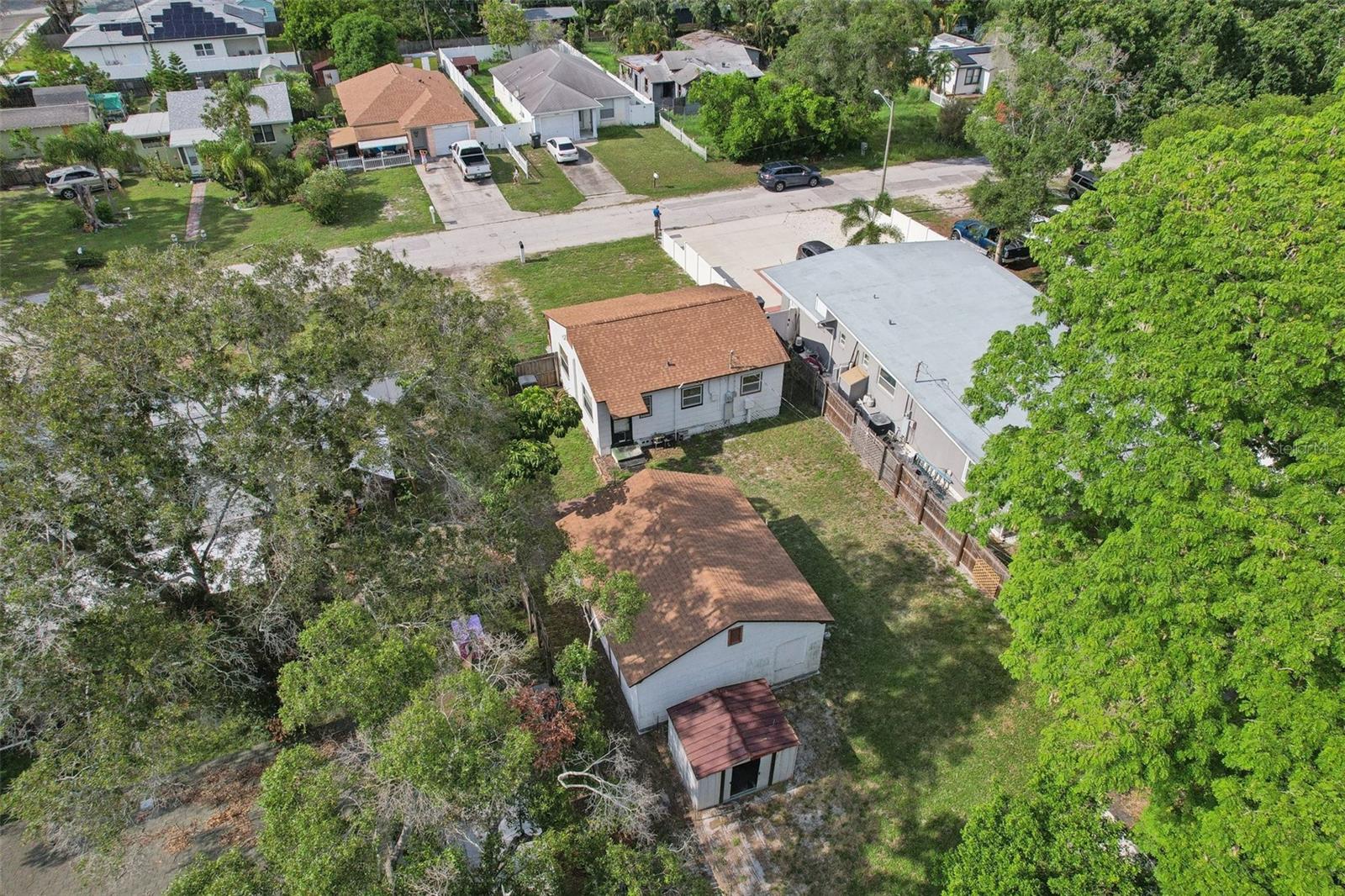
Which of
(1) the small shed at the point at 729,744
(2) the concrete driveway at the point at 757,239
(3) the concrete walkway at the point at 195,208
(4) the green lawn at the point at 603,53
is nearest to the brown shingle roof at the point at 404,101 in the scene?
(3) the concrete walkway at the point at 195,208

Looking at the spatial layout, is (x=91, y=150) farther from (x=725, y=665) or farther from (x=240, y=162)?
(x=725, y=665)

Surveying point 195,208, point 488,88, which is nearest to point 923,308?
point 195,208

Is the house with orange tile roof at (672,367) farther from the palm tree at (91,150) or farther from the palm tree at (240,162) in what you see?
the palm tree at (91,150)

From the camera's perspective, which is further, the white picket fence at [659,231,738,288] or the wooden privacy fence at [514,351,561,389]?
the white picket fence at [659,231,738,288]

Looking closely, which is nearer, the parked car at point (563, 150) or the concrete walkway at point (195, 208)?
the concrete walkway at point (195, 208)

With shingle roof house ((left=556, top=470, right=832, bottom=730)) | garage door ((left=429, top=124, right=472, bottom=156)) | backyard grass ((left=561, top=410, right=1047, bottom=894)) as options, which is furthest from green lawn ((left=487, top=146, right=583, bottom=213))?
shingle roof house ((left=556, top=470, right=832, bottom=730))

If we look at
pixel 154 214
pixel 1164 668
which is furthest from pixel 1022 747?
pixel 154 214

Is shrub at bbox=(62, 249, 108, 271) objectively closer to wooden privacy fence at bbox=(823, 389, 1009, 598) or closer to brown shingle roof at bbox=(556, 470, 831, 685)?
brown shingle roof at bbox=(556, 470, 831, 685)

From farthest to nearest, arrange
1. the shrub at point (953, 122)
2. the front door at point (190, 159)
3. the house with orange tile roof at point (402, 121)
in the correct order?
1. the shrub at point (953, 122)
2. the house with orange tile roof at point (402, 121)
3. the front door at point (190, 159)
